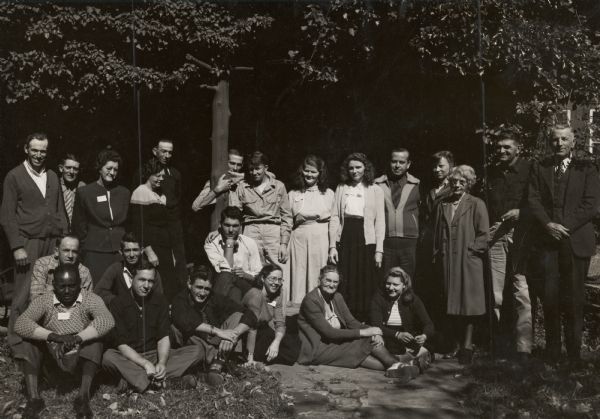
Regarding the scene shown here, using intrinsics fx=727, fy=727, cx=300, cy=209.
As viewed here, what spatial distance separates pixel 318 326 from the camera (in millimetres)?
6219

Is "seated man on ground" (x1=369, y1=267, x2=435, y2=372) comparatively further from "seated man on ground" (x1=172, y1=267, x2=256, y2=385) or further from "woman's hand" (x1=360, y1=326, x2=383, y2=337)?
"seated man on ground" (x1=172, y1=267, x2=256, y2=385)

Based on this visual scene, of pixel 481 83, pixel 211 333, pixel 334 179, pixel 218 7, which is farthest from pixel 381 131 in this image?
pixel 211 333

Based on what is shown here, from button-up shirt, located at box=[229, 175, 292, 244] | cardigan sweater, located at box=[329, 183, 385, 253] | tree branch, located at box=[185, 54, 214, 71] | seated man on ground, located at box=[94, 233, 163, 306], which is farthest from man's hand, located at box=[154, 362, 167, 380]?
tree branch, located at box=[185, 54, 214, 71]

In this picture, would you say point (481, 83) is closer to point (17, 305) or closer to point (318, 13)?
point (318, 13)

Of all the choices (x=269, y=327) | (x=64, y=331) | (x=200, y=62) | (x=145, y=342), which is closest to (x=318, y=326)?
(x=269, y=327)

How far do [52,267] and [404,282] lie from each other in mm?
2959

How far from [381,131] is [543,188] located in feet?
9.74

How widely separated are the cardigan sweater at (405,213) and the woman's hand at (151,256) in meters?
2.18

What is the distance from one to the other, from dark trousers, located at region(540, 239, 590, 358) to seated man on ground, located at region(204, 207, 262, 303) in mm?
2511

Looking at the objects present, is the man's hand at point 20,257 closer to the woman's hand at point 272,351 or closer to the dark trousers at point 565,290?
the woman's hand at point 272,351

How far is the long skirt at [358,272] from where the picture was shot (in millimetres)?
6930

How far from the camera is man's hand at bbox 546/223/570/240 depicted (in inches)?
230

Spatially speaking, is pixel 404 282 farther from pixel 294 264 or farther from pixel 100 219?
pixel 100 219

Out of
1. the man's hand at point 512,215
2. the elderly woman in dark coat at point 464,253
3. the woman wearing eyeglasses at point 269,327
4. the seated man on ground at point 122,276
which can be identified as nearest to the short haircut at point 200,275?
the seated man on ground at point 122,276
